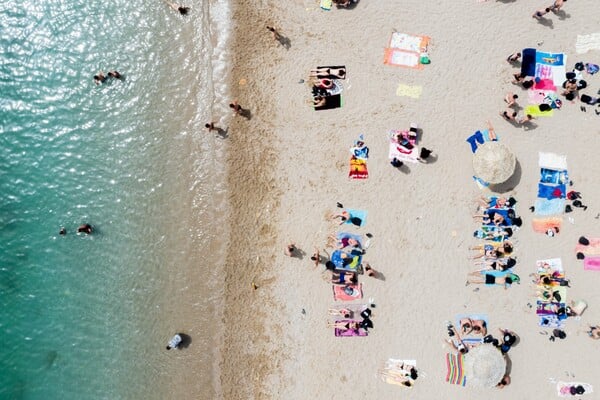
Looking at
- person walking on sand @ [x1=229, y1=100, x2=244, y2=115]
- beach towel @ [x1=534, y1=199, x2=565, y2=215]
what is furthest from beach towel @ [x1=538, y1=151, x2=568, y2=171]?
person walking on sand @ [x1=229, y1=100, x2=244, y2=115]

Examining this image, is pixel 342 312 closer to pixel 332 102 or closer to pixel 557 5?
pixel 332 102

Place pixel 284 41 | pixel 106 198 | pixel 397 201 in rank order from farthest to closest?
pixel 106 198 → pixel 284 41 → pixel 397 201

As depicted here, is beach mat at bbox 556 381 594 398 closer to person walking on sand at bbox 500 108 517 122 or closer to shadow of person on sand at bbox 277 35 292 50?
person walking on sand at bbox 500 108 517 122

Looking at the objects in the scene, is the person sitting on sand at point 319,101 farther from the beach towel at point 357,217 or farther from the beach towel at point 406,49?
the beach towel at point 357,217

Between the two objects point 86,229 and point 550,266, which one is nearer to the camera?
point 550,266

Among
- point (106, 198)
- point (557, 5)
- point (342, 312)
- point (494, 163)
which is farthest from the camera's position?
point (106, 198)

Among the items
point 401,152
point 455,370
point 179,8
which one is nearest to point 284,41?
point 179,8

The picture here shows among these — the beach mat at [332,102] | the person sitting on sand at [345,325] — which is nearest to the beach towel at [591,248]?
the person sitting on sand at [345,325]
